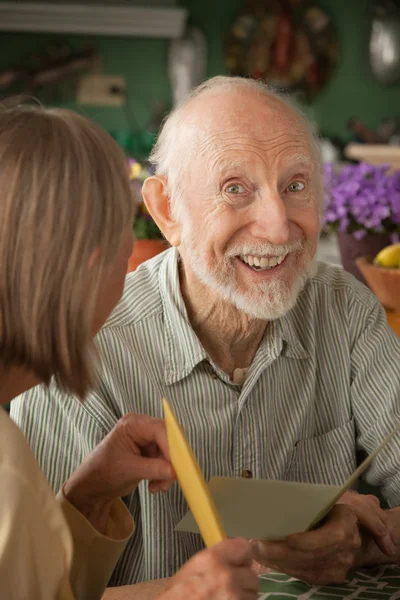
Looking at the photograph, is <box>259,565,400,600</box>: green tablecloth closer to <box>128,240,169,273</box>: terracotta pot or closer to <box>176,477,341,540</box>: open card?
<box>176,477,341,540</box>: open card

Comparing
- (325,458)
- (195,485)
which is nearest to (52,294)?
(195,485)

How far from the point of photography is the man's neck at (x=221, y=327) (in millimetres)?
1407

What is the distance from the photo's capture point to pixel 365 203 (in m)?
2.23

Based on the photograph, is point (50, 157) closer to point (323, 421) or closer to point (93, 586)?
point (93, 586)

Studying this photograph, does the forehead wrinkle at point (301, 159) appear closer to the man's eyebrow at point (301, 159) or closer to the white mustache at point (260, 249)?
the man's eyebrow at point (301, 159)

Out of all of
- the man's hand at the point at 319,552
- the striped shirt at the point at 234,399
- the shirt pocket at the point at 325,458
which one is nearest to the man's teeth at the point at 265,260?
the striped shirt at the point at 234,399

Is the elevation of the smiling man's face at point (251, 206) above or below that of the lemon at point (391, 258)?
above

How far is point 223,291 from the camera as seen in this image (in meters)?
1.37

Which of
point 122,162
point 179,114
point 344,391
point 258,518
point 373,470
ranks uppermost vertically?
point 122,162

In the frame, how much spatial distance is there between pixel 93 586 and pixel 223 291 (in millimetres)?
524

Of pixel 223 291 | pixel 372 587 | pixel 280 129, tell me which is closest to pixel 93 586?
pixel 372 587

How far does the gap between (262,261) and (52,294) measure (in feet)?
1.92

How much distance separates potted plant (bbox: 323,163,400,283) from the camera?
2221 mm

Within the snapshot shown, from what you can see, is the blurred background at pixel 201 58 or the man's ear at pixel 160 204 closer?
the man's ear at pixel 160 204
